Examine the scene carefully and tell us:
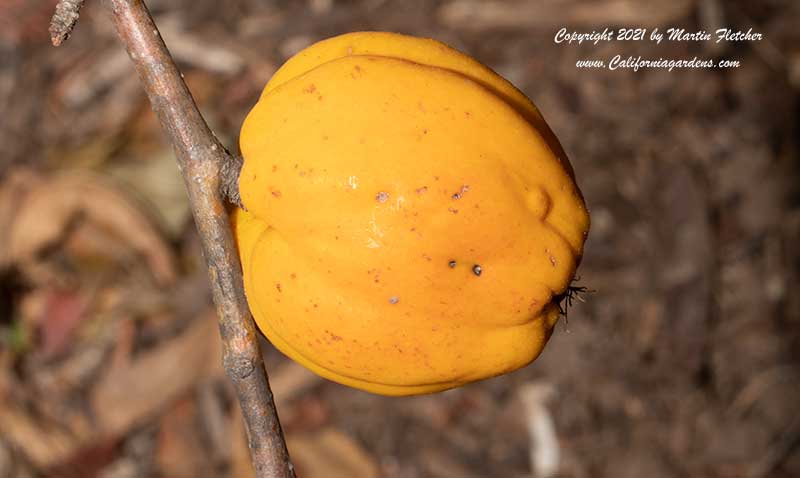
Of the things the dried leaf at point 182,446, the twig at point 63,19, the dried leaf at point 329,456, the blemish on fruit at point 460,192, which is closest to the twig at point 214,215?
the twig at point 63,19

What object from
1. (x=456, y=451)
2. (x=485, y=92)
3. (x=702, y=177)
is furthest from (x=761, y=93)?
(x=485, y=92)

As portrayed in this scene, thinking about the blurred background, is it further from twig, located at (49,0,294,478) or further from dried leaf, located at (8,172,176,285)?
twig, located at (49,0,294,478)

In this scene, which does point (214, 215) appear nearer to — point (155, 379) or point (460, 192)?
point (460, 192)

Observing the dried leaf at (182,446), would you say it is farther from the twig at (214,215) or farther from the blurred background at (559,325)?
the twig at (214,215)

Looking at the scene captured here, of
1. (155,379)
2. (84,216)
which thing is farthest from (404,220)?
(84,216)

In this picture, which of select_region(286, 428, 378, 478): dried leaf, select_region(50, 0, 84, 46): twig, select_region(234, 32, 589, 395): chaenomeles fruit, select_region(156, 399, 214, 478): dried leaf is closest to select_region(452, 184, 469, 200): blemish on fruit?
select_region(234, 32, 589, 395): chaenomeles fruit
